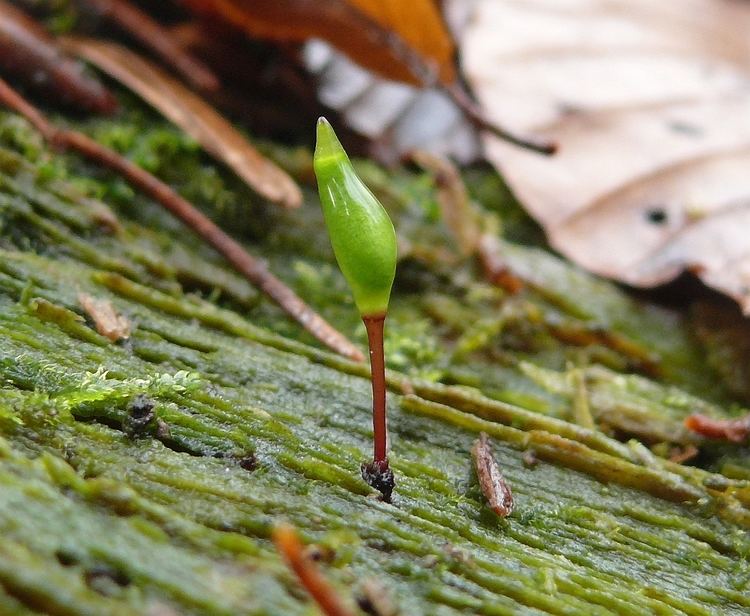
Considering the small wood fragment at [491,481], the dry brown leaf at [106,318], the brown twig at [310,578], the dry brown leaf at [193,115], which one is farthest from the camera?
the dry brown leaf at [193,115]

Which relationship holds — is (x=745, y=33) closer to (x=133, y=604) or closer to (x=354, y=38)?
(x=354, y=38)

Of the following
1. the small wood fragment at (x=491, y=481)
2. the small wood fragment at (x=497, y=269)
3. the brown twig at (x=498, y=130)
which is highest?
the brown twig at (x=498, y=130)

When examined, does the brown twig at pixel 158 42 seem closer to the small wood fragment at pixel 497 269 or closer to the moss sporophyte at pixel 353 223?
the small wood fragment at pixel 497 269

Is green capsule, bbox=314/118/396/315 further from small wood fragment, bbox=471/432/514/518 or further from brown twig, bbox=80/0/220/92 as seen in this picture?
brown twig, bbox=80/0/220/92

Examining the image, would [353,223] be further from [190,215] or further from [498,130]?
[498,130]

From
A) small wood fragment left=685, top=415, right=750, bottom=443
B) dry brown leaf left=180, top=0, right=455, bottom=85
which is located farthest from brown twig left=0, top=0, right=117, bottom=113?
small wood fragment left=685, top=415, right=750, bottom=443

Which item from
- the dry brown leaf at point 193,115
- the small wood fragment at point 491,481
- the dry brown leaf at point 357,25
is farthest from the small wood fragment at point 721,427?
the dry brown leaf at point 357,25

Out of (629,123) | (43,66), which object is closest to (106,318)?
(43,66)

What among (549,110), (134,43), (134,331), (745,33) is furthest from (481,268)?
(745,33)
